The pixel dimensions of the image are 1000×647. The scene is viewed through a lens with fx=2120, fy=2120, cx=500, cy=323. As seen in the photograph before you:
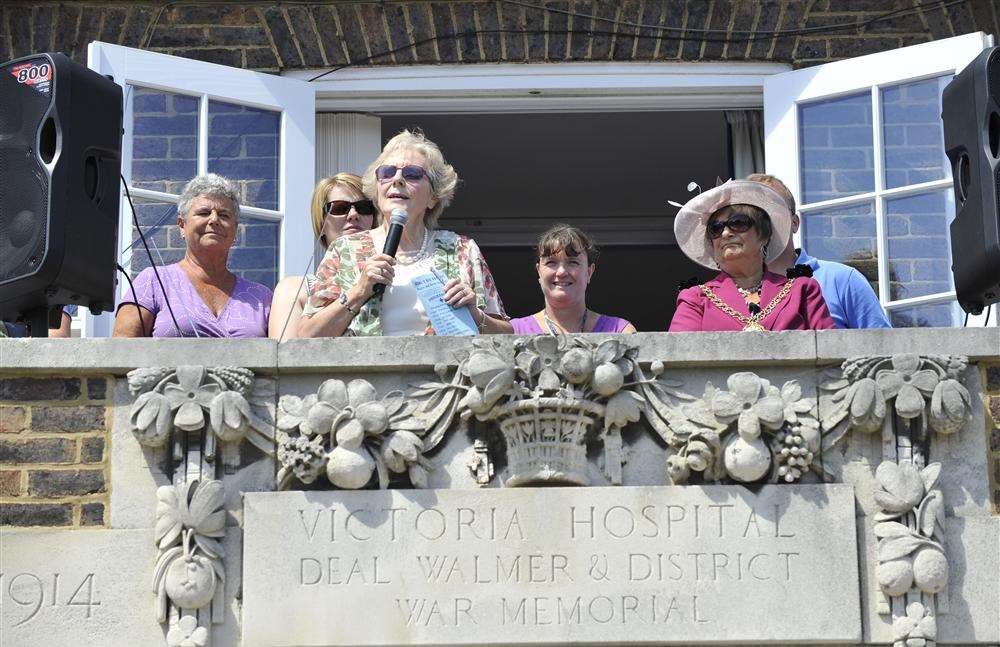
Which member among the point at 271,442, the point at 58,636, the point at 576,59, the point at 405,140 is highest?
the point at 576,59

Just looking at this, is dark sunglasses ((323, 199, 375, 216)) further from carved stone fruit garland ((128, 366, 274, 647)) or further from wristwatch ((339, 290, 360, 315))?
carved stone fruit garland ((128, 366, 274, 647))

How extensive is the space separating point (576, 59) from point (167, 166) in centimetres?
221

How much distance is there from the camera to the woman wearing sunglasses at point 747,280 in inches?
337

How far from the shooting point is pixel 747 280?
28.7 ft

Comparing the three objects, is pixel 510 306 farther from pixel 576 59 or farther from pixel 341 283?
pixel 341 283

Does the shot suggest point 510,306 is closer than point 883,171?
No

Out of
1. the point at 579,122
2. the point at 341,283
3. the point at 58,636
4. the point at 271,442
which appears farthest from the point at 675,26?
the point at 58,636

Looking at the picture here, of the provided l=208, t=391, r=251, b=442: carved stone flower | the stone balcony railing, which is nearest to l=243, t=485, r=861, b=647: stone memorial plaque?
the stone balcony railing

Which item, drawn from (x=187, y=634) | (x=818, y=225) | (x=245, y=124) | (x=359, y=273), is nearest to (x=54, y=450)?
(x=187, y=634)

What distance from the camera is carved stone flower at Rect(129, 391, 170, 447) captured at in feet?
26.7

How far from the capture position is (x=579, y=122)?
13.1 m

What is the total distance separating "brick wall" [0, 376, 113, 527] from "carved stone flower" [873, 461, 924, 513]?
2983 millimetres

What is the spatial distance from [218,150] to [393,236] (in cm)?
251

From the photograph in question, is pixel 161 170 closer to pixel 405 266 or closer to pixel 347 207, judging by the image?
pixel 347 207
